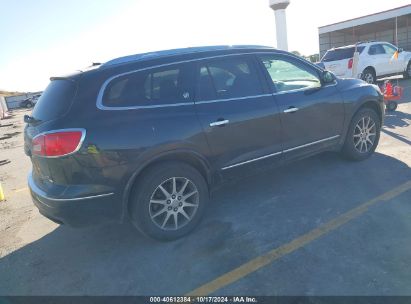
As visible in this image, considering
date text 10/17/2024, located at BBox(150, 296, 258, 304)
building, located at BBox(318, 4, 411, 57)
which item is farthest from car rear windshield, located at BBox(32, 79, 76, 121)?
building, located at BBox(318, 4, 411, 57)

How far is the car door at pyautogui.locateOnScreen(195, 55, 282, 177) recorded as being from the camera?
3865mm

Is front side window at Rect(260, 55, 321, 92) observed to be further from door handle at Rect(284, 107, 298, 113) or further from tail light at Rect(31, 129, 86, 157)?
tail light at Rect(31, 129, 86, 157)

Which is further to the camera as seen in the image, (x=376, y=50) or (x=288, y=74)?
(x=376, y=50)

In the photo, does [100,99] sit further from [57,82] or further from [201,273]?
[201,273]

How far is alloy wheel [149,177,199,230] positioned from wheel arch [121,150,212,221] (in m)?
0.20

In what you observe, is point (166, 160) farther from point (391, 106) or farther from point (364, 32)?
point (364, 32)

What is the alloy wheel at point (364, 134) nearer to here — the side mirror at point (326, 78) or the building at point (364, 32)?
the side mirror at point (326, 78)

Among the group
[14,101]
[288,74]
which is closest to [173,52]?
[288,74]

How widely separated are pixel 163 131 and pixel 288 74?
2.15 metres

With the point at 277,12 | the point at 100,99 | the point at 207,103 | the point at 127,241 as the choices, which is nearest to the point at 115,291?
the point at 127,241

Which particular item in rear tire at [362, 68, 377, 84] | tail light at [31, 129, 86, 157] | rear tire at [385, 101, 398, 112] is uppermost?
tail light at [31, 129, 86, 157]

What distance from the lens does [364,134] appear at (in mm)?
5414

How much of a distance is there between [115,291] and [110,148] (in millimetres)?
1251

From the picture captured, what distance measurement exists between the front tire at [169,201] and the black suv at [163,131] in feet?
0.03
